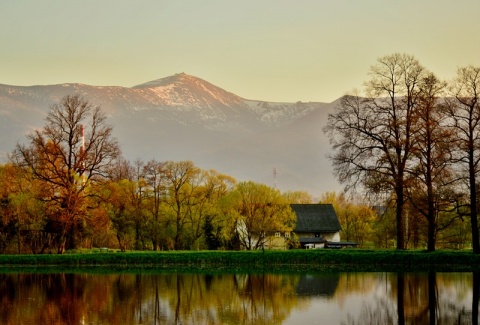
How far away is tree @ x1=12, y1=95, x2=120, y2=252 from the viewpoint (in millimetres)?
59000

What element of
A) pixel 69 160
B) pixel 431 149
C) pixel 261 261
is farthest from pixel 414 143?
pixel 69 160

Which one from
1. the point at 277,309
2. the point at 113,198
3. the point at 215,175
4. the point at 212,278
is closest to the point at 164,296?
the point at 277,309

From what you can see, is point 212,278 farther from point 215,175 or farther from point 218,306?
point 215,175

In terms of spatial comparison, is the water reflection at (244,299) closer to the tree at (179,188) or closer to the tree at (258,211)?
the tree at (258,211)

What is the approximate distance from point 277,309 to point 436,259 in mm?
22577

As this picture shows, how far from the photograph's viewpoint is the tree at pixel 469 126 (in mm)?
49344

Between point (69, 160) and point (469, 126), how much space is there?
33303 mm

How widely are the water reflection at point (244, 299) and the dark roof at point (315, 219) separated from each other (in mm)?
37841

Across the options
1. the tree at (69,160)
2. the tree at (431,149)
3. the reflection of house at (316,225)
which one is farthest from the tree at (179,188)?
the tree at (431,149)

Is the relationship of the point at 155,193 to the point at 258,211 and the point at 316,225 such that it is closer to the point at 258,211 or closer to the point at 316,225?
the point at 258,211

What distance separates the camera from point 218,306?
2934cm

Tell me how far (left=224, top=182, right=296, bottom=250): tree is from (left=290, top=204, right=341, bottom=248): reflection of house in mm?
13065

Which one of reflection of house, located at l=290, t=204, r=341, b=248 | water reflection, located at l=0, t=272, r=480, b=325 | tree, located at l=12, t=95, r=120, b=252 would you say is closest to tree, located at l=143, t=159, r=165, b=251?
tree, located at l=12, t=95, r=120, b=252

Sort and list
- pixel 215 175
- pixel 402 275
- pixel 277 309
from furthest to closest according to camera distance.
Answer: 1. pixel 215 175
2. pixel 402 275
3. pixel 277 309
